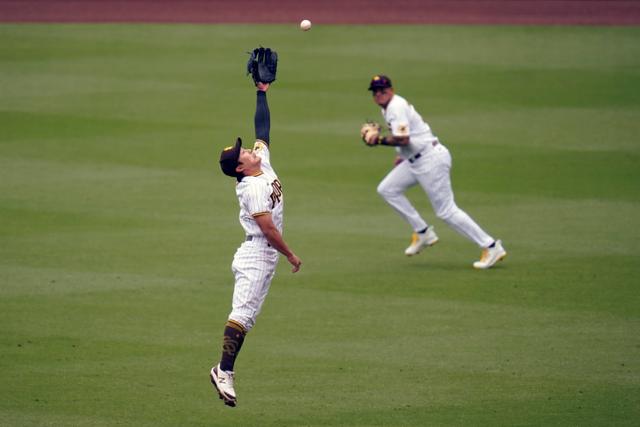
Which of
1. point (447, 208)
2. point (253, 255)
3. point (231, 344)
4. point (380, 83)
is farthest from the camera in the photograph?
point (447, 208)

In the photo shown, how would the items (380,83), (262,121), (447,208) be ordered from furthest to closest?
(447,208)
(380,83)
(262,121)

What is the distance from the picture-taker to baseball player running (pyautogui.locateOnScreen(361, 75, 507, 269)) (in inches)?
524

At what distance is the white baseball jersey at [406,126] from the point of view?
1334 centimetres

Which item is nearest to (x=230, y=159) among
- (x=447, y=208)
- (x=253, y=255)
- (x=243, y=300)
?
(x=253, y=255)

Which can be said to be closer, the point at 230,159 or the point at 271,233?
the point at 271,233

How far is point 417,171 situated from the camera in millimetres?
13688

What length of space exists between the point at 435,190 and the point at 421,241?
2.41 feet

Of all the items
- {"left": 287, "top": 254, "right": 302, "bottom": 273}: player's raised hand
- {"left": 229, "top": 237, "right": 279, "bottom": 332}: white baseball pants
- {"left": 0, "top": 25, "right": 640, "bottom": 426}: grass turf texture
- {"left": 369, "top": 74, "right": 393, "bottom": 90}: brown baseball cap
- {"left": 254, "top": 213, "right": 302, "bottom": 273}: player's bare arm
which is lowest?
{"left": 0, "top": 25, "right": 640, "bottom": 426}: grass turf texture

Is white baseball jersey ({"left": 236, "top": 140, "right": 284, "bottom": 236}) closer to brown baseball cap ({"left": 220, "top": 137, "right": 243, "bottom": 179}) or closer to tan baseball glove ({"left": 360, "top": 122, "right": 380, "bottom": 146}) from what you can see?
brown baseball cap ({"left": 220, "top": 137, "right": 243, "bottom": 179})

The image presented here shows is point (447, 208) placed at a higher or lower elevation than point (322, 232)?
higher

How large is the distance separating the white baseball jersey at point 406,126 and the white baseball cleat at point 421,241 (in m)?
0.96

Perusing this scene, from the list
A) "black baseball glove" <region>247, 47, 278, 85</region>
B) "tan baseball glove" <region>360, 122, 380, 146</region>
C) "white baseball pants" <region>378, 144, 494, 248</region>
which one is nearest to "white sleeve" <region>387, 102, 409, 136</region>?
"tan baseball glove" <region>360, 122, 380, 146</region>

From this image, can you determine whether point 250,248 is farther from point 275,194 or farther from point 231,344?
point 231,344

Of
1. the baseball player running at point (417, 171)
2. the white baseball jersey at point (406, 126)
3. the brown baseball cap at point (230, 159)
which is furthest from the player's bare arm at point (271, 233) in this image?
the white baseball jersey at point (406, 126)
